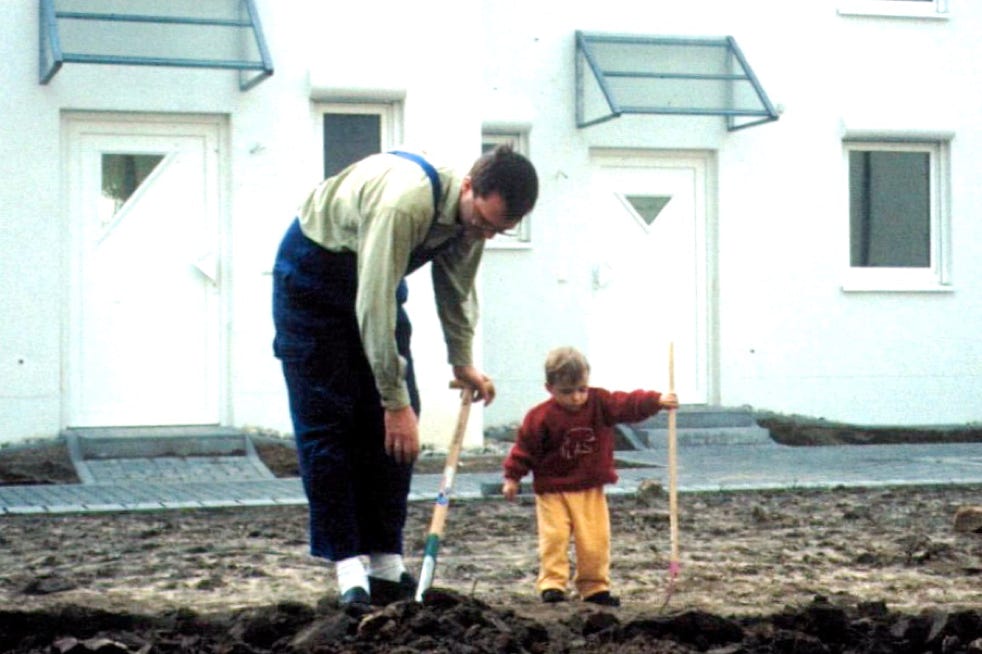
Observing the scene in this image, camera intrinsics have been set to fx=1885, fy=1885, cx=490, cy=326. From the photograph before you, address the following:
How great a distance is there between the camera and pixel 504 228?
19.5 ft

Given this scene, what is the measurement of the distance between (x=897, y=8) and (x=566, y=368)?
11740mm

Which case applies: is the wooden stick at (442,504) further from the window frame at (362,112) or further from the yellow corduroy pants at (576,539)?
the window frame at (362,112)

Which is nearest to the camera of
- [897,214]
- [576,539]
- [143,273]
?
[576,539]

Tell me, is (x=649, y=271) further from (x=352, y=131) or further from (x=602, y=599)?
(x=602, y=599)

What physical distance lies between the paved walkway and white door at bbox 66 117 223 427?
1026 mm

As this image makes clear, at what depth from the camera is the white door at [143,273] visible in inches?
561

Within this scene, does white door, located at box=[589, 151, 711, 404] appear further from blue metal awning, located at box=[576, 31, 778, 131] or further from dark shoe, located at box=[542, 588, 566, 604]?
dark shoe, located at box=[542, 588, 566, 604]

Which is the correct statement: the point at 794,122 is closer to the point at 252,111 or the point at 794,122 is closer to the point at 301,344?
the point at 252,111

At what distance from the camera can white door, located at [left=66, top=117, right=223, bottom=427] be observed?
14.2 meters

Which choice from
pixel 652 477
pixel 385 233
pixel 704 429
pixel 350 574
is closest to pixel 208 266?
pixel 652 477

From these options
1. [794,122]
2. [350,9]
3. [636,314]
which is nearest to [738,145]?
[794,122]

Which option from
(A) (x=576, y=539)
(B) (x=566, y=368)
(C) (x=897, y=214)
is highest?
(C) (x=897, y=214)

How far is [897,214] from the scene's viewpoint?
705 inches

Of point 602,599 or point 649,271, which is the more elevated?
point 649,271
